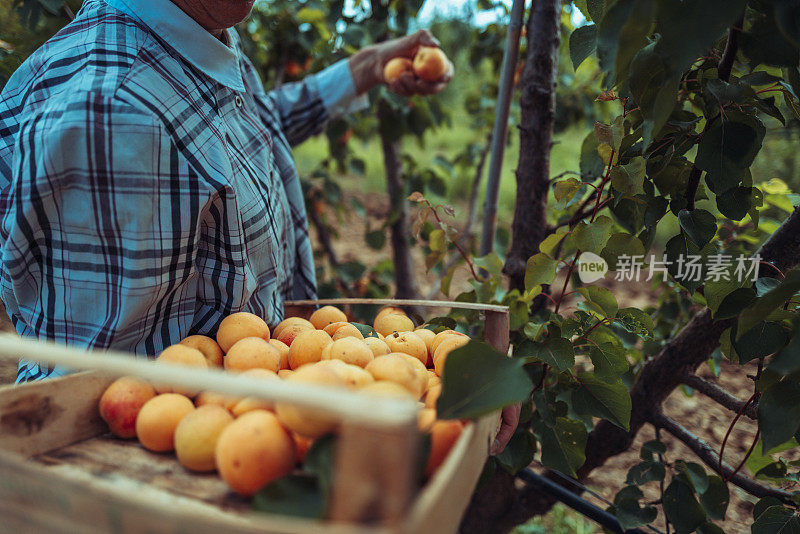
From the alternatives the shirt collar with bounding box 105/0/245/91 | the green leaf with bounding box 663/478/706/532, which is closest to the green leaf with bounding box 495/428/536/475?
the green leaf with bounding box 663/478/706/532

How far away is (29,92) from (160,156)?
234 millimetres

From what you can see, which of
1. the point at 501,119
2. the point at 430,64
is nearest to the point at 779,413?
the point at 501,119

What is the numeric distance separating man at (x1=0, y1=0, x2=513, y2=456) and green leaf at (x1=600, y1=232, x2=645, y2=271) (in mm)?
610

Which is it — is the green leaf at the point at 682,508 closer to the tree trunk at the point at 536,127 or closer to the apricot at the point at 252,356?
the tree trunk at the point at 536,127

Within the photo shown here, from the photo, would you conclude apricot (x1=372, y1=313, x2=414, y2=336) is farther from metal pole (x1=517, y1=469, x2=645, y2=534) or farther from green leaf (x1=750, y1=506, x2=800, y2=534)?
green leaf (x1=750, y1=506, x2=800, y2=534)

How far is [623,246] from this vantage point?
0.93 meters

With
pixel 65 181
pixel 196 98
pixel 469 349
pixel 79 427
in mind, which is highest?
pixel 196 98

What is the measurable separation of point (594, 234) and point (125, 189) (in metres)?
0.74

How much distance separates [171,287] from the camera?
870mm

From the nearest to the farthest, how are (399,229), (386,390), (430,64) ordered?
(386,390)
(430,64)
(399,229)

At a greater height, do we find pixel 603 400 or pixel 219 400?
pixel 219 400

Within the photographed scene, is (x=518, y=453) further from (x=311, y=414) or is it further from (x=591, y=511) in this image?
(x=311, y=414)

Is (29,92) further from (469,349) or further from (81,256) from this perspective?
(469,349)

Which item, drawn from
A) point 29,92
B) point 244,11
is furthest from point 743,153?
point 29,92
